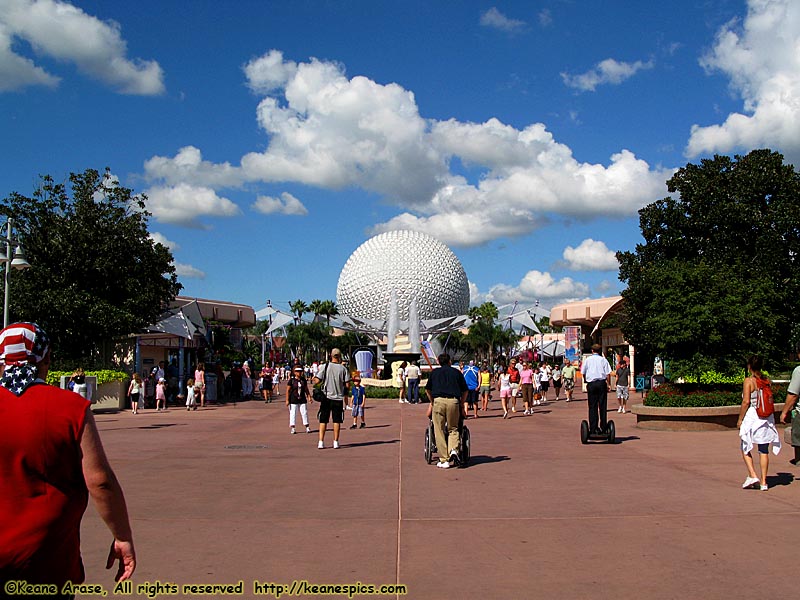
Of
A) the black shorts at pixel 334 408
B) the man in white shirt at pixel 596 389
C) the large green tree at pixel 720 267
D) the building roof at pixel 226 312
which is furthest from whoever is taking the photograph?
the building roof at pixel 226 312

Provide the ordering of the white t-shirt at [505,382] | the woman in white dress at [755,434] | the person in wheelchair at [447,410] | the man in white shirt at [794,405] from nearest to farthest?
1. the woman in white dress at [755,434]
2. the man in white shirt at [794,405]
3. the person in wheelchair at [447,410]
4. the white t-shirt at [505,382]

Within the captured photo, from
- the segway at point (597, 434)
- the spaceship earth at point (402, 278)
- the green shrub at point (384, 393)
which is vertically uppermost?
the spaceship earth at point (402, 278)

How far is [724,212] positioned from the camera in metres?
24.5

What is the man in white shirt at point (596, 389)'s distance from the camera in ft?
41.2

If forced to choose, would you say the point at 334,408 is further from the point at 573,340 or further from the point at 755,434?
the point at 573,340

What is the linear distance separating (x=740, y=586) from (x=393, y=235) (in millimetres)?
67451

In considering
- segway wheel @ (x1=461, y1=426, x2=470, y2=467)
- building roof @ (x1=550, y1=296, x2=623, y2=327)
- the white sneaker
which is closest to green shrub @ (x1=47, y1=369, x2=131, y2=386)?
segway wheel @ (x1=461, y1=426, x2=470, y2=467)

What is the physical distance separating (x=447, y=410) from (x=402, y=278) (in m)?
58.0

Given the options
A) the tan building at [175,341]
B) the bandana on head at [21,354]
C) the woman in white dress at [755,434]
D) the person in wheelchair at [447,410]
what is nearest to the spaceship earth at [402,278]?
the tan building at [175,341]

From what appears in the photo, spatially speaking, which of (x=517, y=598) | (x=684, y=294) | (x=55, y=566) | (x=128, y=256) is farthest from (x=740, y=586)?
(x=128, y=256)

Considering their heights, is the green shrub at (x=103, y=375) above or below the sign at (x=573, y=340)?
below

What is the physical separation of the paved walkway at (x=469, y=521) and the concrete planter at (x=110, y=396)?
12298 millimetres

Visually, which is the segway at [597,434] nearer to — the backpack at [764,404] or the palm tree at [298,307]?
the backpack at [764,404]

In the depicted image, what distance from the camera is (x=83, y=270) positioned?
81.9ft
